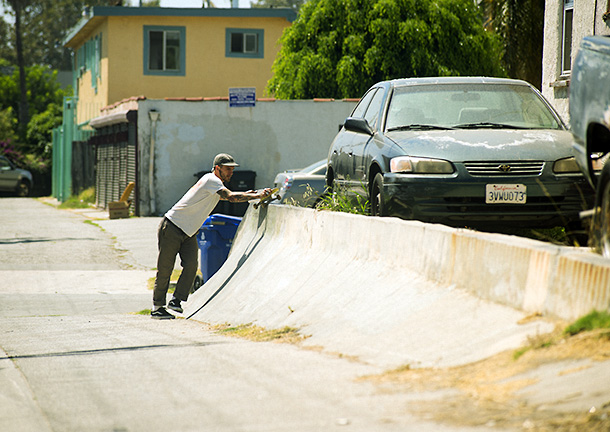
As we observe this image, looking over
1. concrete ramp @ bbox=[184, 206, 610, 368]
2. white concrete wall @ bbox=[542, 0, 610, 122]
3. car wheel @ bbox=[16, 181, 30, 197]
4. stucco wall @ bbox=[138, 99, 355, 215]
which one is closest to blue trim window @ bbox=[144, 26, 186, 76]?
stucco wall @ bbox=[138, 99, 355, 215]

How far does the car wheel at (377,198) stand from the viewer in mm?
7766

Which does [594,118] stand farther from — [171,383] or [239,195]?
[239,195]

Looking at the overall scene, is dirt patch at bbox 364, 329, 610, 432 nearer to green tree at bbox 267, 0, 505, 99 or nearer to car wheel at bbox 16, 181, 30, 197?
green tree at bbox 267, 0, 505, 99

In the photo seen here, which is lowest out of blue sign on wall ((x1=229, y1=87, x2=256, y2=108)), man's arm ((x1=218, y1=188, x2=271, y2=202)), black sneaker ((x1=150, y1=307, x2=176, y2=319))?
black sneaker ((x1=150, y1=307, x2=176, y2=319))

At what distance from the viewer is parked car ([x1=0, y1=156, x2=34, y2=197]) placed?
41150 mm

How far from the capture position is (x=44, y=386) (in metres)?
5.37

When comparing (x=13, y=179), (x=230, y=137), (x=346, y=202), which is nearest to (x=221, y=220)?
(x=346, y=202)

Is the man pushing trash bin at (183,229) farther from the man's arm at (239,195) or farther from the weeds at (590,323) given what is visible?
the weeds at (590,323)

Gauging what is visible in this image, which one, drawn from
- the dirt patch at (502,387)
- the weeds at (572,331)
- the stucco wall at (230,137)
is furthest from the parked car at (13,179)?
the weeds at (572,331)

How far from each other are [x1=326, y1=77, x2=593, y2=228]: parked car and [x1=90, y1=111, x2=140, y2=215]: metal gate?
17995mm

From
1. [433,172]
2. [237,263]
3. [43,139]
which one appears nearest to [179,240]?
[237,263]

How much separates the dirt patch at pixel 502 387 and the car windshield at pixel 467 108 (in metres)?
3.86

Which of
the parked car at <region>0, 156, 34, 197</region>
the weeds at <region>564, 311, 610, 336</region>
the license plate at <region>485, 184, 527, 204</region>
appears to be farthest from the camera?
the parked car at <region>0, 156, 34, 197</region>

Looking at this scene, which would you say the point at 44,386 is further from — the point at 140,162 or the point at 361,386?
the point at 140,162
